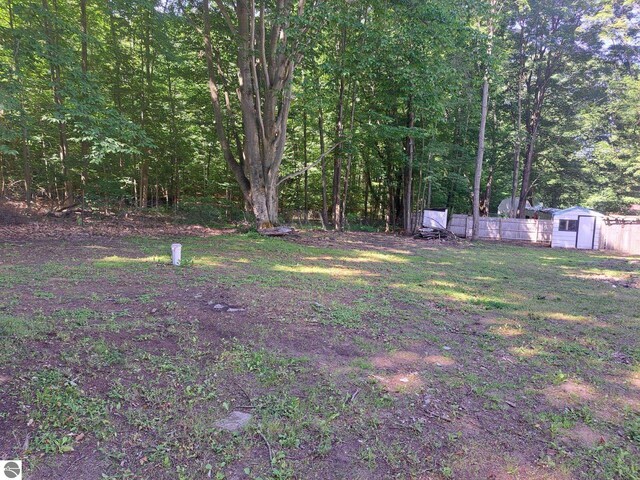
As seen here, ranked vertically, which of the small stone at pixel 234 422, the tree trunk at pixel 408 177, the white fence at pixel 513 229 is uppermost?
the tree trunk at pixel 408 177

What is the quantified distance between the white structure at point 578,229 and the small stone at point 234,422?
19.3 m

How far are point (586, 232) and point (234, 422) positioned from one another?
1962cm

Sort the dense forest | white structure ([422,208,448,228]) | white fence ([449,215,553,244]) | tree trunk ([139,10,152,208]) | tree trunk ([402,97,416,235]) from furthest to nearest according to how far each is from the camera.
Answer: white fence ([449,215,553,244])
white structure ([422,208,448,228])
tree trunk ([402,97,416,235])
tree trunk ([139,10,152,208])
the dense forest

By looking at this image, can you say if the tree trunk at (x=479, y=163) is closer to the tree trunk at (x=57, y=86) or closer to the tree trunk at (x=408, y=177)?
the tree trunk at (x=408, y=177)

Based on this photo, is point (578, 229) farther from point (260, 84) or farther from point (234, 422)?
point (234, 422)

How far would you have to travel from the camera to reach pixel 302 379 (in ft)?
10.1

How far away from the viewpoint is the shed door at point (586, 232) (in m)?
17.2

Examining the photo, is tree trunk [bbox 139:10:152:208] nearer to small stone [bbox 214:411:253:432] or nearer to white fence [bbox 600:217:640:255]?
small stone [bbox 214:411:253:432]

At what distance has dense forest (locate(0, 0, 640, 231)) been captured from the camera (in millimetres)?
9227

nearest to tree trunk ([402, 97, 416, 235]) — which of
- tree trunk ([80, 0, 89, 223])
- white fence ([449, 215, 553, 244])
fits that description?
white fence ([449, 215, 553, 244])

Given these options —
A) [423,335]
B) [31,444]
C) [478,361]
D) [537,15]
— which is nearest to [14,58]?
[31,444]

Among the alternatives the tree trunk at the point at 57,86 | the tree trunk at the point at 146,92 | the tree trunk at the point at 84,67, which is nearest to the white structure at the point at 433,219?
the tree trunk at the point at 146,92

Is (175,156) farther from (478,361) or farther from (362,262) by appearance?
(478,361)

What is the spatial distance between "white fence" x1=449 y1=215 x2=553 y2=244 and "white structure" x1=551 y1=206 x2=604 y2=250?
4.74ft
